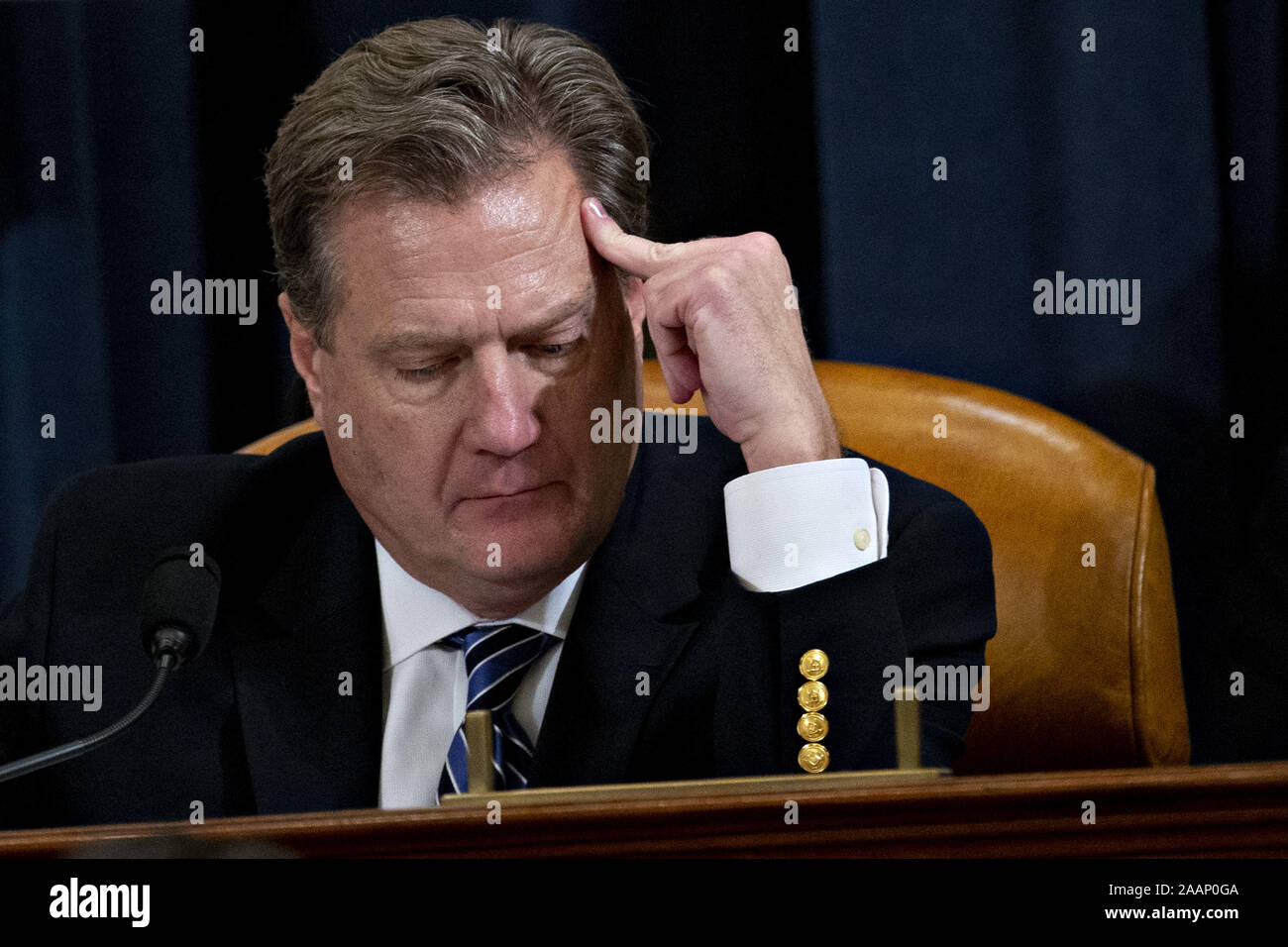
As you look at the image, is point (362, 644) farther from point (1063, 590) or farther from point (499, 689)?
point (1063, 590)

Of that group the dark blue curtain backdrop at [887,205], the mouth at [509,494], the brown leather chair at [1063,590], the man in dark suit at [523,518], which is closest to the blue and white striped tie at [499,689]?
the man in dark suit at [523,518]

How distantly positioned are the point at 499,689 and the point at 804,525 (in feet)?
1.13

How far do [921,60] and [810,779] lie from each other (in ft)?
4.14

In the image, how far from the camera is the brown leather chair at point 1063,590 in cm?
152

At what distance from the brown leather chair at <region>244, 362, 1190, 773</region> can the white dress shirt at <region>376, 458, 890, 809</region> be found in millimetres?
313

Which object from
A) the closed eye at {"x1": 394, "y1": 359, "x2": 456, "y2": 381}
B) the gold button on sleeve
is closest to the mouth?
the closed eye at {"x1": 394, "y1": 359, "x2": 456, "y2": 381}

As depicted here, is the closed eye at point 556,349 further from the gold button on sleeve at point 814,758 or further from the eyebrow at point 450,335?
the gold button on sleeve at point 814,758

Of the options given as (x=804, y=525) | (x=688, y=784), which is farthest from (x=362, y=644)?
(x=688, y=784)

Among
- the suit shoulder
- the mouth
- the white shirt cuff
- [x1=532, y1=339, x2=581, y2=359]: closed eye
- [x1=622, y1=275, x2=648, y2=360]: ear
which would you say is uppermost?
[x1=622, y1=275, x2=648, y2=360]: ear

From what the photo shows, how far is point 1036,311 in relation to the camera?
1.78 metres

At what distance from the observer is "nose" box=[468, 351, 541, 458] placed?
1.23 metres

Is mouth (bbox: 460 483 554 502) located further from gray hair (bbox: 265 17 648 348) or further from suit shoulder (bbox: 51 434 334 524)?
suit shoulder (bbox: 51 434 334 524)

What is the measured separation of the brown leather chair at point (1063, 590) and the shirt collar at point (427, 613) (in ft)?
1.49
